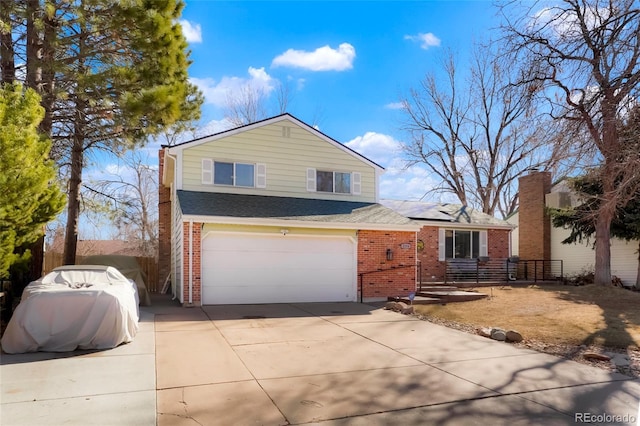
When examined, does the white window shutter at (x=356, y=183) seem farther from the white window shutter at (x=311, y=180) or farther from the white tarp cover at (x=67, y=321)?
the white tarp cover at (x=67, y=321)

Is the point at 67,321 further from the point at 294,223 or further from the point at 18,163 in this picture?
the point at 294,223

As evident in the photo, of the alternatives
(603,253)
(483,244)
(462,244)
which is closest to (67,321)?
(603,253)

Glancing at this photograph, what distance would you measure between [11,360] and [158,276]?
1195cm

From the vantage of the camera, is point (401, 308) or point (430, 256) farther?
point (430, 256)

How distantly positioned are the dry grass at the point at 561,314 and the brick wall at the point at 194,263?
6098 millimetres

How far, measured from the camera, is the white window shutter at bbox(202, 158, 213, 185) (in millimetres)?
14258

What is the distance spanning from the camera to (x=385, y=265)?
14.2 metres

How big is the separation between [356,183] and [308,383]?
37.0ft

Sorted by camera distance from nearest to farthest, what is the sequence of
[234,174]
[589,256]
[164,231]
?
1. [234,174]
2. [164,231]
3. [589,256]

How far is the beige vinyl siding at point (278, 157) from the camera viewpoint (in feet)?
46.7

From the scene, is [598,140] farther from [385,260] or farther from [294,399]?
[294,399]

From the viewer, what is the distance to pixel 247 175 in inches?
588

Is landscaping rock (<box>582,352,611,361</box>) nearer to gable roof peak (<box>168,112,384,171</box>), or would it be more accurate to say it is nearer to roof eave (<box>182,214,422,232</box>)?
roof eave (<box>182,214,422,232</box>)

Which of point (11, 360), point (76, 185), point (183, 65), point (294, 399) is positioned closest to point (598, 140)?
point (294, 399)
